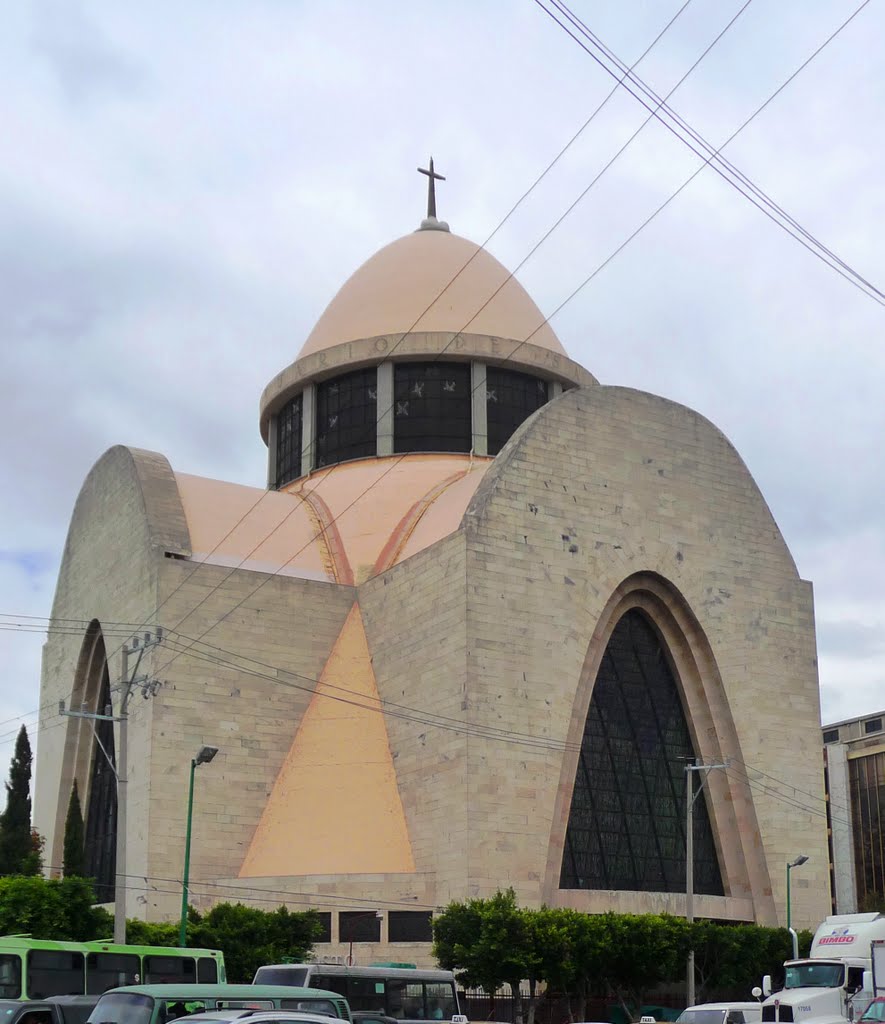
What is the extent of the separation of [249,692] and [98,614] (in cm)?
604

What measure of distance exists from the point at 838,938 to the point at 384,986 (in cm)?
745

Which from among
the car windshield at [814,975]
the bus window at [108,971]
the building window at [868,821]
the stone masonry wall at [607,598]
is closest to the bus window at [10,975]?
the bus window at [108,971]

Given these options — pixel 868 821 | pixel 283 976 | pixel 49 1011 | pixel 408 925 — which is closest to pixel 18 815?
pixel 408 925

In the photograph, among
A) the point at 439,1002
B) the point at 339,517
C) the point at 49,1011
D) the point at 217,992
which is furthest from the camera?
the point at 339,517

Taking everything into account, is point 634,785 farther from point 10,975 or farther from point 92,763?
point 10,975

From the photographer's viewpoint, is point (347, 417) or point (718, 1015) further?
point (347, 417)

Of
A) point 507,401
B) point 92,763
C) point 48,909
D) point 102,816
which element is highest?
point 507,401

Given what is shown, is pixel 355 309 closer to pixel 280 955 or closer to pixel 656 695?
Result: pixel 656 695

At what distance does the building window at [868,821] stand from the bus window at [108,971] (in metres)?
50.0

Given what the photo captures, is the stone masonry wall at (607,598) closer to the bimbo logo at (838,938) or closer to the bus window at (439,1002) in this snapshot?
the bimbo logo at (838,938)

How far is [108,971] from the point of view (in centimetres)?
1886

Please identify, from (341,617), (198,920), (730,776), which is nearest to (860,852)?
(730,776)

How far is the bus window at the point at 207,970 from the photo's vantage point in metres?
19.5

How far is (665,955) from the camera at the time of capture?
26.5 metres
